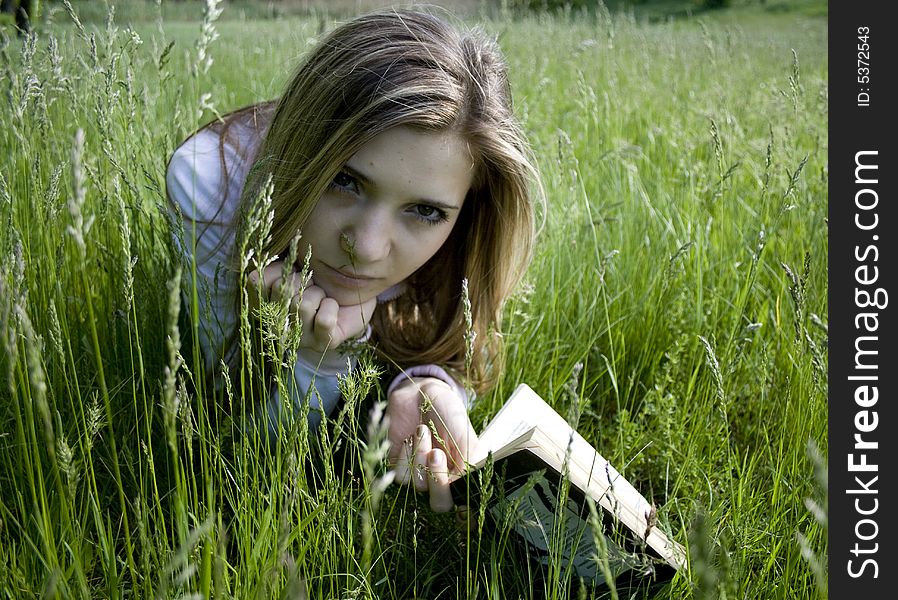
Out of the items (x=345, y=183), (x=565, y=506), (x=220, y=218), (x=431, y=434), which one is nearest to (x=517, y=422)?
(x=431, y=434)

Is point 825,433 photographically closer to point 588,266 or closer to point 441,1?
point 588,266

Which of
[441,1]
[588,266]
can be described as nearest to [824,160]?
[588,266]

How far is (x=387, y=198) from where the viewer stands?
171 centimetres

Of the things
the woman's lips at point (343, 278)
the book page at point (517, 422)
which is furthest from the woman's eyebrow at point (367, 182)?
the book page at point (517, 422)

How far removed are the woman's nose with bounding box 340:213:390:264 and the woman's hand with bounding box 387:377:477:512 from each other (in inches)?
11.2

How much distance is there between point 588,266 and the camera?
254 centimetres

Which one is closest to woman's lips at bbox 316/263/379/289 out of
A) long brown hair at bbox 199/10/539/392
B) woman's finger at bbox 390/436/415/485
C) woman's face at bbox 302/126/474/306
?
woman's face at bbox 302/126/474/306

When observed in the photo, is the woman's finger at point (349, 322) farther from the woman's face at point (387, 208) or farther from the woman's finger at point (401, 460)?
the woman's finger at point (401, 460)

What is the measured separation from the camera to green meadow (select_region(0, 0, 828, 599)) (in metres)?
1.13

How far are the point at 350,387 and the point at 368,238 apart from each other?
565 millimetres

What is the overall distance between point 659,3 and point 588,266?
26.4m

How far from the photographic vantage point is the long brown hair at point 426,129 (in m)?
1.74

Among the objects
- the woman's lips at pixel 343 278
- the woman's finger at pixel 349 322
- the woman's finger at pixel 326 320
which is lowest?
the woman's finger at pixel 349 322

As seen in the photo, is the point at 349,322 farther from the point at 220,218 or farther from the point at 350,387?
the point at 350,387
